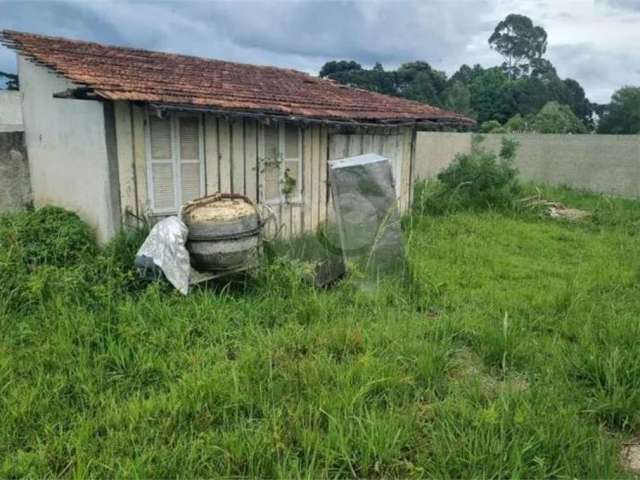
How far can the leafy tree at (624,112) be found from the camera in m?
32.0

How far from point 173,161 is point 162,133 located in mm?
382

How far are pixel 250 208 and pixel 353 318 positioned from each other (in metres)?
2.02

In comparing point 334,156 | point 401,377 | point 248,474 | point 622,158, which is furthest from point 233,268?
point 622,158

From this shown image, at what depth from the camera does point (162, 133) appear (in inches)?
236

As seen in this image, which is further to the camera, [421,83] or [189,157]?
[421,83]

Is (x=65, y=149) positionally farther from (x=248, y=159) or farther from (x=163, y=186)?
(x=248, y=159)

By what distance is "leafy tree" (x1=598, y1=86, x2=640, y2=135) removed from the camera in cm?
3198

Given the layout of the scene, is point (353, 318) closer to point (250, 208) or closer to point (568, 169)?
point (250, 208)

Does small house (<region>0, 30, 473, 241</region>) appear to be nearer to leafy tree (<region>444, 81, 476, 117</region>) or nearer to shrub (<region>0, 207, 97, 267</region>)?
shrub (<region>0, 207, 97, 267</region>)

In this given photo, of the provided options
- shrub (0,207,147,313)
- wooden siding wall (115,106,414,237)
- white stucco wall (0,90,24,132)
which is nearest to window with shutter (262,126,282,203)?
wooden siding wall (115,106,414,237)

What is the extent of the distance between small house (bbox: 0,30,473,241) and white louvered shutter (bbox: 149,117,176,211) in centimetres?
1

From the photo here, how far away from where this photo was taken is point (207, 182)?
655 centimetres

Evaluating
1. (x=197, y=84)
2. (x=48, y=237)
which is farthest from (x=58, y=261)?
(x=197, y=84)

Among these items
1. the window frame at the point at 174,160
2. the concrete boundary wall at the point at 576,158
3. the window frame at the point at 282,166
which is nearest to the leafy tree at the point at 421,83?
the concrete boundary wall at the point at 576,158
